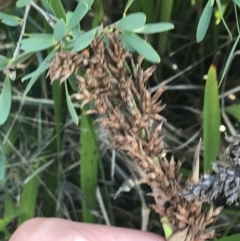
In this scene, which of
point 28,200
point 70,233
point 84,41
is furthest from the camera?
point 28,200

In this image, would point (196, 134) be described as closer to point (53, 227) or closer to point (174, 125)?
point (174, 125)

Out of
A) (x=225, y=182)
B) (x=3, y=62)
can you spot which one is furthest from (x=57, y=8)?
(x=225, y=182)

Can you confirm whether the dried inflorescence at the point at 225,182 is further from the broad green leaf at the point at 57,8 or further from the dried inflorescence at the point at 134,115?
the broad green leaf at the point at 57,8

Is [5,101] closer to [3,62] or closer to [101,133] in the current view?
[3,62]

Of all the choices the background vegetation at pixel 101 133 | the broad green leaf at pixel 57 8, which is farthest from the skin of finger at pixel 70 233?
the broad green leaf at pixel 57 8

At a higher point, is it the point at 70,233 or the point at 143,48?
the point at 143,48

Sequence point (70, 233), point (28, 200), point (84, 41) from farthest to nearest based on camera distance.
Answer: point (28, 200)
point (70, 233)
point (84, 41)

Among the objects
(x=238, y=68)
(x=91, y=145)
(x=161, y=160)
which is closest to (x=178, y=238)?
(x=161, y=160)
